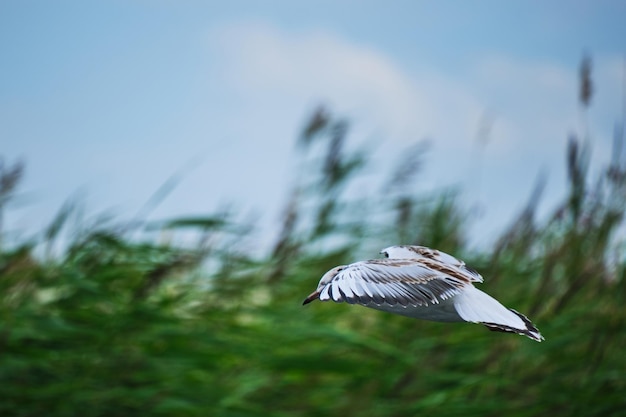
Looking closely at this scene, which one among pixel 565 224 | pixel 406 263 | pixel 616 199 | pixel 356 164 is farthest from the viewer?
pixel 565 224

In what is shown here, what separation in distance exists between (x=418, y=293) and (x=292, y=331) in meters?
1.89

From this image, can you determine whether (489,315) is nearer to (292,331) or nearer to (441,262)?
(441,262)

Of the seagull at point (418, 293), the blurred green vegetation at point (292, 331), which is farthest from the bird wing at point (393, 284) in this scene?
the blurred green vegetation at point (292, 331)

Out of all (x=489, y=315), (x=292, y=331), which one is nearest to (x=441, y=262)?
(x=489, y=315)

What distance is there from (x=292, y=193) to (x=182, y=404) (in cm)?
68

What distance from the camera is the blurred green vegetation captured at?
7.55 feet

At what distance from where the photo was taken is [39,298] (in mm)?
2430

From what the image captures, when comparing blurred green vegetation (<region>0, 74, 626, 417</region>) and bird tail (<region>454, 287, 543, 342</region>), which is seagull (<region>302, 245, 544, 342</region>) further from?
blurred green vegetation (<region>0, 74, 626, 417</region>)

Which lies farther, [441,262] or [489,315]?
[441,262]

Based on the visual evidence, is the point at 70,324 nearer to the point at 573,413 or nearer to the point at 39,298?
the point at 39,298

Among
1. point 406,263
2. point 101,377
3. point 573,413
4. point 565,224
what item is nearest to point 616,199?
point 565,224

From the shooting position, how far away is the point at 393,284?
537mm

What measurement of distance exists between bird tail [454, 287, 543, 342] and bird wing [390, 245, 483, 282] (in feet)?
0.14

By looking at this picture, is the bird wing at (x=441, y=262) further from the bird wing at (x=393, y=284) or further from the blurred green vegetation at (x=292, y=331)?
the blurred green vegetation at (x=292, y=331)
